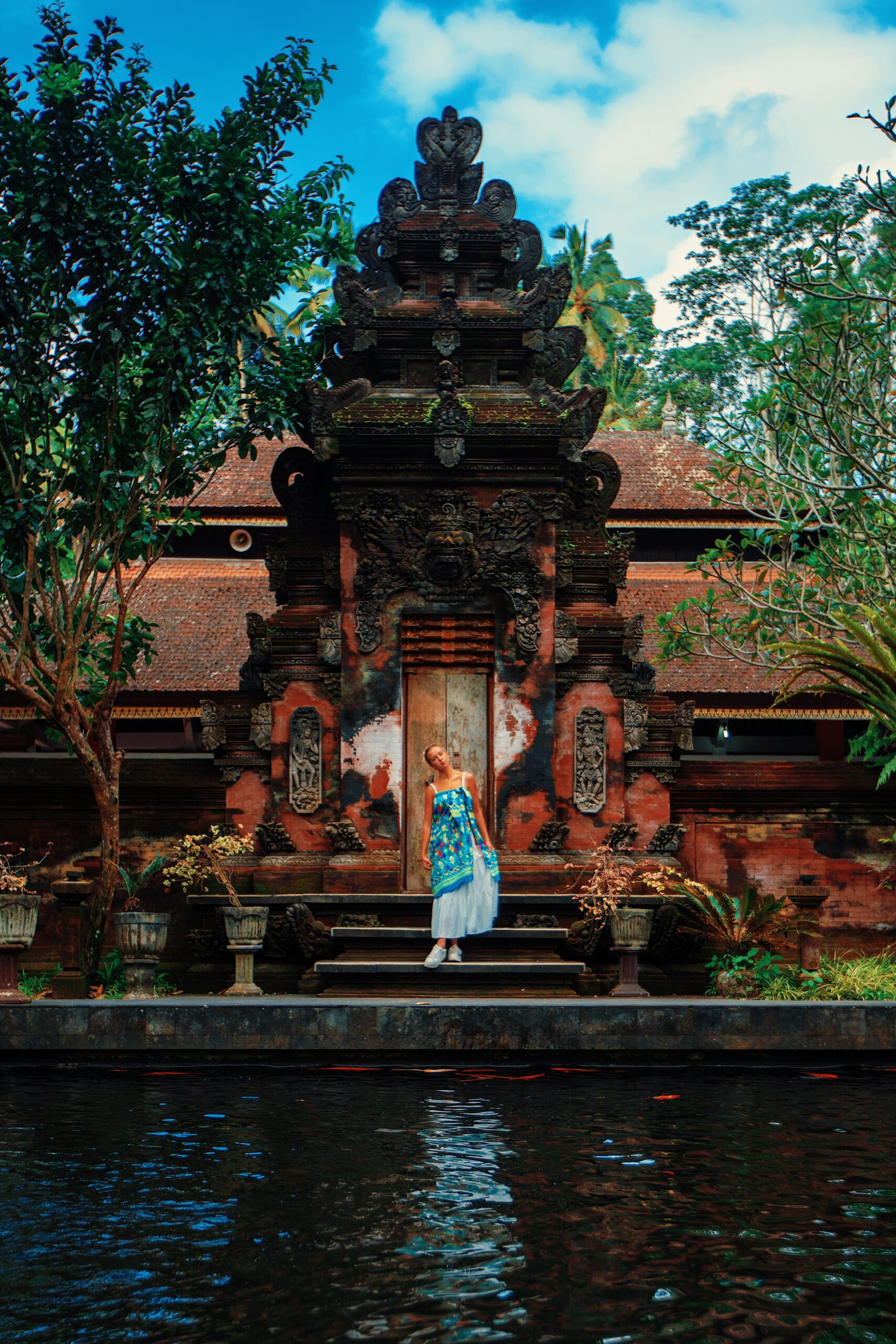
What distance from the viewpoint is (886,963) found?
1251cm

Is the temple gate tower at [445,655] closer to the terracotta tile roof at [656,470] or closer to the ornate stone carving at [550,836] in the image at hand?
the ornate stone carving at [550,836]

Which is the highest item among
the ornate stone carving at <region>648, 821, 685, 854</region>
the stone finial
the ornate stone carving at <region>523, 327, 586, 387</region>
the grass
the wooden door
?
the stone finial

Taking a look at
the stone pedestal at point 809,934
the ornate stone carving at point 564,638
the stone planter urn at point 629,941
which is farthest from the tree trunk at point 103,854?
the stone pedestal at point 809,934

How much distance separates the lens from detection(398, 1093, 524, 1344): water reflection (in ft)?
14.5

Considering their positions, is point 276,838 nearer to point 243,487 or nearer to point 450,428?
point 450,428

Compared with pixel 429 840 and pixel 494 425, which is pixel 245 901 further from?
pixel 494 425

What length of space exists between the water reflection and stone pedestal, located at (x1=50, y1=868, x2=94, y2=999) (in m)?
5.74

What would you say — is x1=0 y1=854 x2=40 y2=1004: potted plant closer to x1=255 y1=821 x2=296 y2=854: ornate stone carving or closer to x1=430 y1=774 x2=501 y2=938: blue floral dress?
x1=255 y1=821 x2=296 y2=854: ornate stone carving

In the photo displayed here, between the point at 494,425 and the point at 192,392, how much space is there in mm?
2876

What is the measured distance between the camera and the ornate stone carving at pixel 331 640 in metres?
13.9

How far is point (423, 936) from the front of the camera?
1241 cm

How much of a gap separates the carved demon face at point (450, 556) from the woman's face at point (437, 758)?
2.50 metres

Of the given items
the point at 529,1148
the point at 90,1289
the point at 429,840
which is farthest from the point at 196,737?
the point at 90,1289

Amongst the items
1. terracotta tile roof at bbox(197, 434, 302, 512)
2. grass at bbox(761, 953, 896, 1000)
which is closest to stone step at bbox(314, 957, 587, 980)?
grass at bbox(761, 953, 896, 1000)
